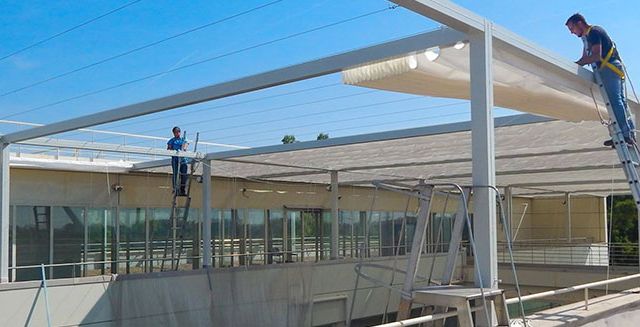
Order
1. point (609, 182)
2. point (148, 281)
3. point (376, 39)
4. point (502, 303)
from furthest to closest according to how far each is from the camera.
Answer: point (609, 182), point (148, 281), point (376, 39), point (502, 303)

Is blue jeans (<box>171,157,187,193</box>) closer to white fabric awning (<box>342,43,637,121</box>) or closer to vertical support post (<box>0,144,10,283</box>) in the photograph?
vertical support post (<box>0,144,10,283</box>)

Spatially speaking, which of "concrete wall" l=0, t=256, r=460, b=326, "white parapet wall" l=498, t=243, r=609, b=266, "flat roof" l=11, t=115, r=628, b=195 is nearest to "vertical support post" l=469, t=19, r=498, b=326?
"flat roof" l=11, t=115, r=628, b=195

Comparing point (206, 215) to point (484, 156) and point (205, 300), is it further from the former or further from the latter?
point (484, 156)

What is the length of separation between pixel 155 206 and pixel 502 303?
42.0ft

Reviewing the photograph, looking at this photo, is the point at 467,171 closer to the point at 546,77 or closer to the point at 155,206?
the point at 155,206

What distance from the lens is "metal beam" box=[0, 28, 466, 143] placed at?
19.7 feet

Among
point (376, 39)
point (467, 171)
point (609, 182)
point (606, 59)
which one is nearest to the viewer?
point (376, 39)

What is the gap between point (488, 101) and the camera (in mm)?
5457

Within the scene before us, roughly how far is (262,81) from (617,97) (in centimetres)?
388

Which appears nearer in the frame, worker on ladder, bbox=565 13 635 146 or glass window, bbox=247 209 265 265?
worker on ladder, bbox=565 13 635 146

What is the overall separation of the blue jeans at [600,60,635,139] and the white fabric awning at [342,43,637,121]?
0.85 ft

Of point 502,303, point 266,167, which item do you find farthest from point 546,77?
point 266,167

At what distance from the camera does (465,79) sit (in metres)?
6.75

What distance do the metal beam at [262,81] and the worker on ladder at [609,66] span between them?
2.42 metres
